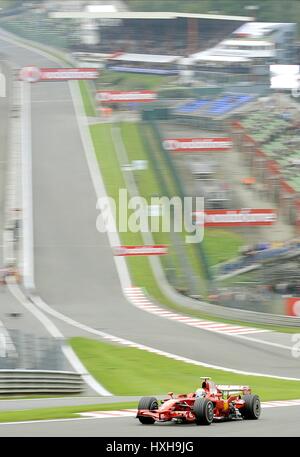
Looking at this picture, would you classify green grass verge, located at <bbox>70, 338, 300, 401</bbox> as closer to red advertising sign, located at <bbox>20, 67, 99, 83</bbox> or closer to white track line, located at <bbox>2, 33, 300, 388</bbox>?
white track line, located at <bbox>2, 33, 300, 388</bbox>

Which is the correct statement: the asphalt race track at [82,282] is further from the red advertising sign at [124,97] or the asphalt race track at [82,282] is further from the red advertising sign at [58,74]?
the red advertising sign at [124,97]

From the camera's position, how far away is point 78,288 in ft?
137

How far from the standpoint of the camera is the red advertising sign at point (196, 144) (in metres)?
54.5

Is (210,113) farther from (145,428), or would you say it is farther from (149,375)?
(145,428)

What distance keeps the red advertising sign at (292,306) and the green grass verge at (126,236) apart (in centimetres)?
73

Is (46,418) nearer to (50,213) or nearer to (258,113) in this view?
(50,213)

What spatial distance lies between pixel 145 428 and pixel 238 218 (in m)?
31.9

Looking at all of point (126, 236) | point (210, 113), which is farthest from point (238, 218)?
point (210, 113)

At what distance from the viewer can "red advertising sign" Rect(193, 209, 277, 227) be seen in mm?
45562

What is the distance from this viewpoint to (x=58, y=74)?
232ft

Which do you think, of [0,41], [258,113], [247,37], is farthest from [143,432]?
[0,41]

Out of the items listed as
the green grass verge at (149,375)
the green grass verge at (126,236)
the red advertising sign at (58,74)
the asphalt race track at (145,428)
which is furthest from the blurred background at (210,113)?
the asphalt race track at (145,428)

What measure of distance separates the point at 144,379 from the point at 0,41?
67020 millimetres
